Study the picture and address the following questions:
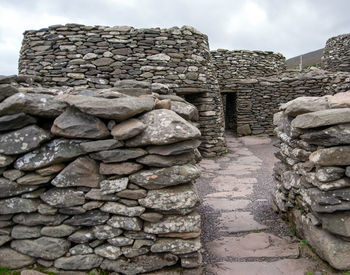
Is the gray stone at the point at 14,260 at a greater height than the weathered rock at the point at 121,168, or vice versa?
the weathered rock at the point at 121,168

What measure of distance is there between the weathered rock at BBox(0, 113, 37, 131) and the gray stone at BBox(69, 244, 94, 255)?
1446 millimetres

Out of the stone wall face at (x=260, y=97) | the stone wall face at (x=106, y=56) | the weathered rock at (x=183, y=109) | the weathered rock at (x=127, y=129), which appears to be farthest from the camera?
the stone wall face at (x=260, y=97)

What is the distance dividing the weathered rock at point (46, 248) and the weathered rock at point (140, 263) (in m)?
0.48

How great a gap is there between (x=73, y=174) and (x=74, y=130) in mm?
468

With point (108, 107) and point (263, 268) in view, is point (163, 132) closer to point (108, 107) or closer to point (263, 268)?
point (108, 107)

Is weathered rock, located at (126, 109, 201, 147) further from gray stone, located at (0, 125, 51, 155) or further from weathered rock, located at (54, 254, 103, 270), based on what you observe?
weathered rock, located at (54, 254, 103, 270)

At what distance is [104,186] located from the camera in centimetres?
289

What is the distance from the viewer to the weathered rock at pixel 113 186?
289 centimetres

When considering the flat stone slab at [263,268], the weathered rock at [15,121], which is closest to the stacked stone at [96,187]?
the weathered rock at [15,121]

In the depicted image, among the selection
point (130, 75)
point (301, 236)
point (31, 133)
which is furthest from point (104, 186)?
point (130, 75)

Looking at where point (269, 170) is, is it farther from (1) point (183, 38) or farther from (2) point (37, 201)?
(2) point (37, 201)

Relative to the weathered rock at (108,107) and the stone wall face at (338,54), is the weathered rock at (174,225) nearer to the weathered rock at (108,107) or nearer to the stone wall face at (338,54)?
the weathered rock at (108,107)

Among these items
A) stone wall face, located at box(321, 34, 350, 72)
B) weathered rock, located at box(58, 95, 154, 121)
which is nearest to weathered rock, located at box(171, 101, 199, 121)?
weathered rock, located at box(58, 95, 154, 121)

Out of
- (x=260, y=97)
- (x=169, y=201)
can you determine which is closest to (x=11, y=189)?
(x=169, y=201)
